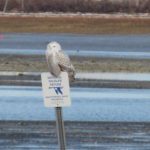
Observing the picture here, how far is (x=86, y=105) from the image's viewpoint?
13.4 meters

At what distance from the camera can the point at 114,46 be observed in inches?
1069

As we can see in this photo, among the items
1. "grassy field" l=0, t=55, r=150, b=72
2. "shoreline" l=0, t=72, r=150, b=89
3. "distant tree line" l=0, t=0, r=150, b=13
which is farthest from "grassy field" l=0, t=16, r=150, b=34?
"shoreline" l=0, t=72, r=150, b=89

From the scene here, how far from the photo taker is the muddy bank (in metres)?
9.43

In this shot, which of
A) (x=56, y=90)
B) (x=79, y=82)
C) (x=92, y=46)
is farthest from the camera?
(x=92, y=46)

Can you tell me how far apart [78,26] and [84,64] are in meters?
21.9

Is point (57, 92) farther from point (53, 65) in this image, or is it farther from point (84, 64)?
point (84, 64)

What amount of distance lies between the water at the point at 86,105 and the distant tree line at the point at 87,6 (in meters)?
40.7

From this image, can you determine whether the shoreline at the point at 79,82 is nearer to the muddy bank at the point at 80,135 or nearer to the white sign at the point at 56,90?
the muddy bank at the point at 80,135

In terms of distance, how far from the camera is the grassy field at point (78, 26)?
38406mm

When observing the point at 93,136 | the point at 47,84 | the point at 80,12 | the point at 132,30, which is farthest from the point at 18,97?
the point at 80,12

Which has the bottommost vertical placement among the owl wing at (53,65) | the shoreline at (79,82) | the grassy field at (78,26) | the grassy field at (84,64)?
the grassy field at (78,26)

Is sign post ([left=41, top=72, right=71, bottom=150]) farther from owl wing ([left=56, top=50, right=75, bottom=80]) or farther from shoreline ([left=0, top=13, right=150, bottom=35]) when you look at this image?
shoreline ([left=0, top=13, right=150, bottom=35])

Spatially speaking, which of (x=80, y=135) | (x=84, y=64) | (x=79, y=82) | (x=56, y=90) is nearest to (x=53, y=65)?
(x=56, y=90)

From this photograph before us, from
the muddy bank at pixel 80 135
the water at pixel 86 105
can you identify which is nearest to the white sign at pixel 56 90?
the muddy bank at pixel 80 135
